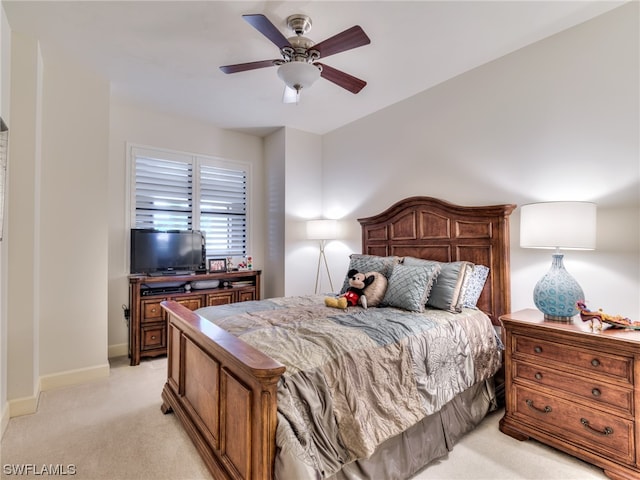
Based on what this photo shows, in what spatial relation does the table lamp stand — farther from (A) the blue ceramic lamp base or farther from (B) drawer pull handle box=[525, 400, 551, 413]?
(B) drawer pull handle box=[525, 400, 551, 413]

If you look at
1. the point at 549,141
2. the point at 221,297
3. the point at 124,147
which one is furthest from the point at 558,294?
the point at 124,147

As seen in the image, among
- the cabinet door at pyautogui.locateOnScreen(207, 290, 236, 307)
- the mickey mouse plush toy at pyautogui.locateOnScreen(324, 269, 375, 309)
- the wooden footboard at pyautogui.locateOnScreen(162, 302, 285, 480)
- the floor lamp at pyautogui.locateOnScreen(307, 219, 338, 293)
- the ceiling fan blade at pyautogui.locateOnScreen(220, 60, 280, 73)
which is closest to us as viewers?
the wooden footboard at pyautogui.locateOnScreen(162, 302, 285, 480)

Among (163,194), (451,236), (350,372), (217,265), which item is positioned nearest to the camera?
(350,372)

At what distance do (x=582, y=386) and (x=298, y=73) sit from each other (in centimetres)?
258

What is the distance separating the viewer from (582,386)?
1.87 meters

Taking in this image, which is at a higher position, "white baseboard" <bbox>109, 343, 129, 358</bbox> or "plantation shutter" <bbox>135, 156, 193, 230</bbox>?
"plantation shutter" <bbox>135, 156, 193, 230</bbox>

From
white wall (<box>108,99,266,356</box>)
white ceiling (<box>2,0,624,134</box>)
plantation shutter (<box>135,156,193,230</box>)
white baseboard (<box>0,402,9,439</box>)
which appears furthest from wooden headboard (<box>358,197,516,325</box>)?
white baseboard (<box>0,402,9,439</box>)

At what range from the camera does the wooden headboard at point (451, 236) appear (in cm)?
261

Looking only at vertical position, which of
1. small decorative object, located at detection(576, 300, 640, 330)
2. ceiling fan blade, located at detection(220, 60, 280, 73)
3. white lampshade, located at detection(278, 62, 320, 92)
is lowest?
small decorative object, located at detection(576, 300, 640, 330)

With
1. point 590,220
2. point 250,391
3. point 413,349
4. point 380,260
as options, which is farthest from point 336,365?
point 590,220

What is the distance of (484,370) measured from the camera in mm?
2287

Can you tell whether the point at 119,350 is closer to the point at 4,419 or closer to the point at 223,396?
the point at 4,419

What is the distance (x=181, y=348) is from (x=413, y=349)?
1550mm

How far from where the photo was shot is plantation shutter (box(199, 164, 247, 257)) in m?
4.34
